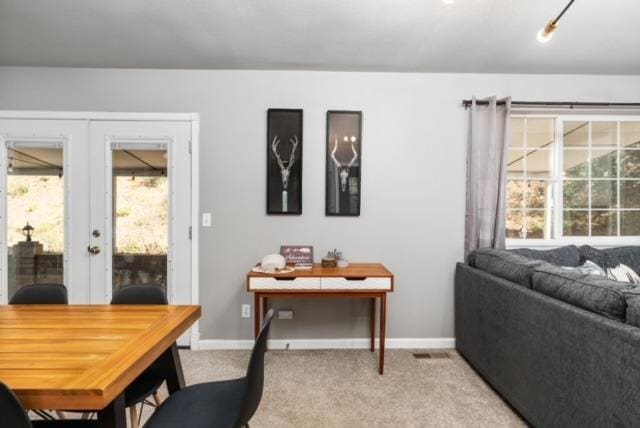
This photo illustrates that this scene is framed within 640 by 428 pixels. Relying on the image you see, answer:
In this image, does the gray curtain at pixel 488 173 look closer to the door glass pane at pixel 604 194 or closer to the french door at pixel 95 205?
the door glass pane at pixel 604 194


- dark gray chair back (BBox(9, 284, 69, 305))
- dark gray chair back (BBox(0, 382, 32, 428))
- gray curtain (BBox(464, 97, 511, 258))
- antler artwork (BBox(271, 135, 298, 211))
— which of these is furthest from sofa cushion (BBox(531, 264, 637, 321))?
dark gray chair back (BBox(9, 284, 69, 305))

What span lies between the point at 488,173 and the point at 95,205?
340 centimetres

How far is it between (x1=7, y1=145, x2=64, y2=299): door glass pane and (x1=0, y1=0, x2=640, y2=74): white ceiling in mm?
806

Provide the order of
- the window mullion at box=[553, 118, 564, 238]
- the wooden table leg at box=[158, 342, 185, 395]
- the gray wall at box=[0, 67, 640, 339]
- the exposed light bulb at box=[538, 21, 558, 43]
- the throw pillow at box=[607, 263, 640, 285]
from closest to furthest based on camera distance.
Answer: the wooden table leg at box=[158, 342, 185, 395], the exposed light bulb at box=[538, 21, 558, 43], the throw pillow at box=[607, 263, 640, 285], the gray wall at box=[0, 67, 640, 339], the window mullion at box=[553, 118, 564, 238]

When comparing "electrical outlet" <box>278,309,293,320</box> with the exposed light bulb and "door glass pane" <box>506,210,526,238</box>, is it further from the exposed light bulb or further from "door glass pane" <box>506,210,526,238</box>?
the exposed light bulb

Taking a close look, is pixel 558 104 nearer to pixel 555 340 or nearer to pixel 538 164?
pixel 538 164

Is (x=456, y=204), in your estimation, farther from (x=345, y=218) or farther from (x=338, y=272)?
(x=338, y=272)

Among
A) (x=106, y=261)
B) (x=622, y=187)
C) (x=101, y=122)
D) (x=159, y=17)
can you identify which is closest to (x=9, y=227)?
(x=106, y=261)

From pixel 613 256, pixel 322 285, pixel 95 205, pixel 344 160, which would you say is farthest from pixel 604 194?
pixel 95 205

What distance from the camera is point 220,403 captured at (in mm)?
1256

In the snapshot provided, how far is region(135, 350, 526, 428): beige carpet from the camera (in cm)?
190

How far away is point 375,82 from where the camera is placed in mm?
2891

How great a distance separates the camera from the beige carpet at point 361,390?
1.90 m

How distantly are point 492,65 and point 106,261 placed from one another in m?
3.72
